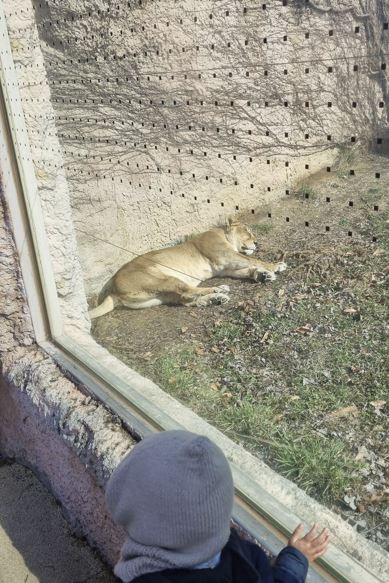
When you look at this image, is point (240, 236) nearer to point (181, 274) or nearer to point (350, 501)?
point (181, 274)

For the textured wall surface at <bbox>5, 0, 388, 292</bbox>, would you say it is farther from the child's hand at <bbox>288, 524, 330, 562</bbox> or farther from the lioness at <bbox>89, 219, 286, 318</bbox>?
the child's hand at <bbox>288, 524, 330, 562</bbox>

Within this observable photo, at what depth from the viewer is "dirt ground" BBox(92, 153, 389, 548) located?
129 cm

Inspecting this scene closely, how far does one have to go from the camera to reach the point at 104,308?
8.10 ft

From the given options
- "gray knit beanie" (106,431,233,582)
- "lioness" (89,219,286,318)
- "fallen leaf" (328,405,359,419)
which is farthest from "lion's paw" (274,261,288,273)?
Result: "gray knit beanie" (106,431,233,582)

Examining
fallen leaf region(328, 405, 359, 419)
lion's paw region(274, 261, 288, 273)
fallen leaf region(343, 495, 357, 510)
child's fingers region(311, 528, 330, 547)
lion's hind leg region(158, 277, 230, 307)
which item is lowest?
lion's hind leg region(158, 277, 230, 307)

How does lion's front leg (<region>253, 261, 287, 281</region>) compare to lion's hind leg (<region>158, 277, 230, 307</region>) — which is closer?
lion's front leg (<region>253, 261, 287, 281</region>)

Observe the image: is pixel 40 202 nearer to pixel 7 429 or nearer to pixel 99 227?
pixel 99 227

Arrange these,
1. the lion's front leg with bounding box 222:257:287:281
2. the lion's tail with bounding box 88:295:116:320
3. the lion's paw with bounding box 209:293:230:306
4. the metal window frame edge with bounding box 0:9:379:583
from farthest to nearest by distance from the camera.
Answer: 1. the lion's tail with bounding box 88:295:116:320
2. the lion's paw with bounding box 209:293:230:306
3. the lion's front leg with bounding box 222:257:287:281
4. the metal window frame edge with bounding box 0:9:379:583

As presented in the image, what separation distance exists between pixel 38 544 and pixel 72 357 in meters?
0.73

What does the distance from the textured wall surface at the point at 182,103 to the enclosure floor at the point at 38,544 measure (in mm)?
950

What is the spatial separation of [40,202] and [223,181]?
0.96 meters

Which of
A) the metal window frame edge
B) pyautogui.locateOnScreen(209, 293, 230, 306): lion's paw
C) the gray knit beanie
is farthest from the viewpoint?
pyautogui.locateOnScreen(209, 293, 230, 306): lion's paw

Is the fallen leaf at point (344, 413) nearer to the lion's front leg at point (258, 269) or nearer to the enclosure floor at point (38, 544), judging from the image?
the lion's front leg at point (258, 269)

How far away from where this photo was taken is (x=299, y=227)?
1438mm
